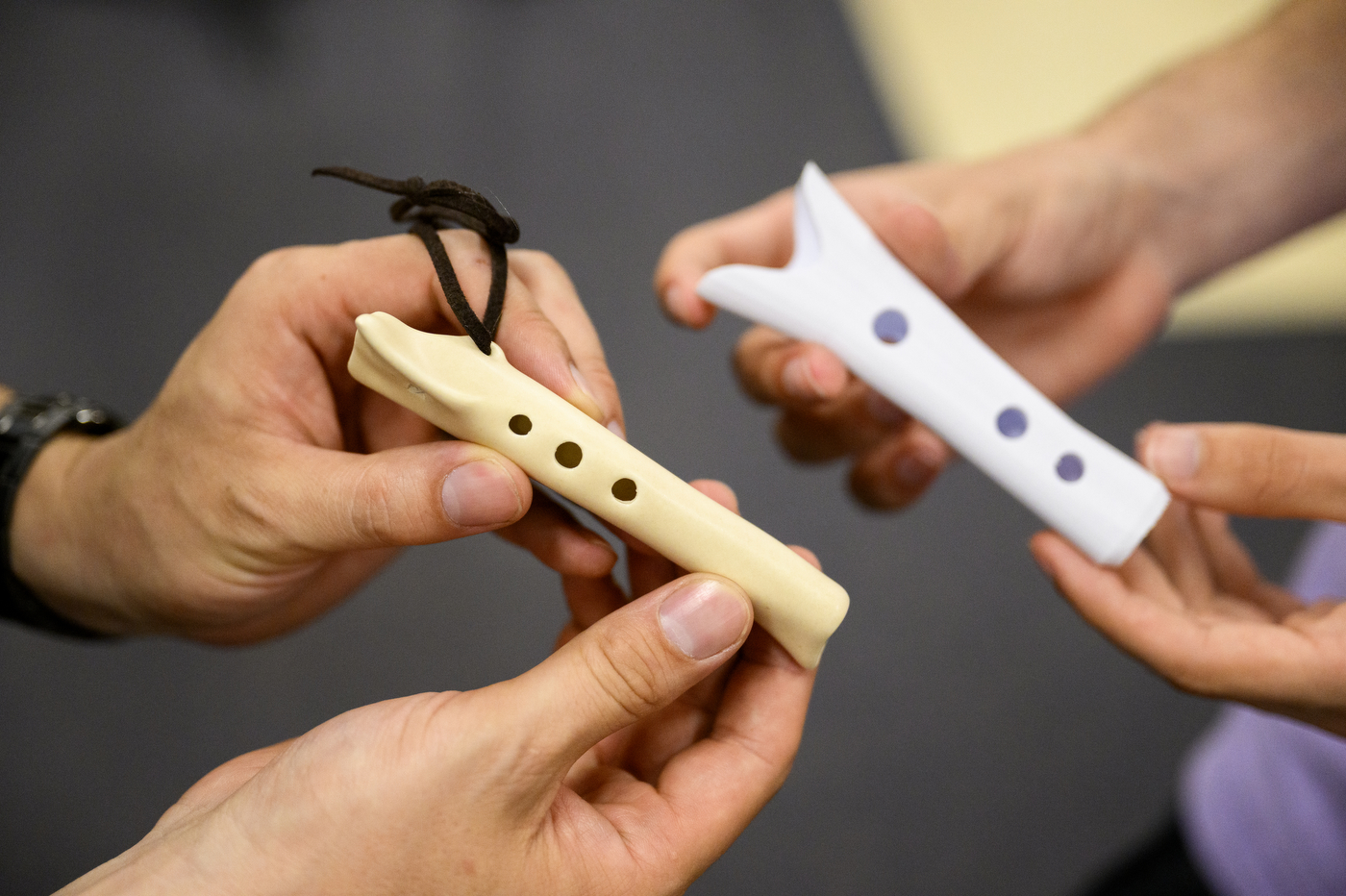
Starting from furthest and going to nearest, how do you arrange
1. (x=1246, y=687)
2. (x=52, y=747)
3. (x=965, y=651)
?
(x=965, y=651)
(x=52, y=747)
(x=1246, y=687)

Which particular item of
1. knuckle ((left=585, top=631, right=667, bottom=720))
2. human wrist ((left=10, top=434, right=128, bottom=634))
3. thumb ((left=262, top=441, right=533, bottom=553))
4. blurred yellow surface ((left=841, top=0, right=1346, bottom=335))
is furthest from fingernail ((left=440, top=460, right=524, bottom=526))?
blurred yellow surface ((left=841, top=0, right=1346, bottom=335))

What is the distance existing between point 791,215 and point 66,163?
1612 millimetres

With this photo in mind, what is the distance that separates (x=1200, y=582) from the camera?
830 mm

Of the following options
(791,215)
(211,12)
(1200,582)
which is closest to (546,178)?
(211,12)

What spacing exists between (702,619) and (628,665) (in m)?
0.05

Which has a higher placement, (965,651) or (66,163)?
(66,163)

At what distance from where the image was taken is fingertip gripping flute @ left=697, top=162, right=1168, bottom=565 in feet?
2.53

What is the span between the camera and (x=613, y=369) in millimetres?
1715

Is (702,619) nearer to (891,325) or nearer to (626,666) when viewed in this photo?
(626,666)

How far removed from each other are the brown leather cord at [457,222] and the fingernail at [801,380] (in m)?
0.28

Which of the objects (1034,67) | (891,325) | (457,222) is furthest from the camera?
(1034,67)

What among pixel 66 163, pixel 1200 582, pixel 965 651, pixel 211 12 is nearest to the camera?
pixel 1200 582

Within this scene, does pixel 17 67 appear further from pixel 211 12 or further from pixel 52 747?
pixel 52 747

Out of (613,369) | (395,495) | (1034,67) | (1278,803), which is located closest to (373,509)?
(395,495)
